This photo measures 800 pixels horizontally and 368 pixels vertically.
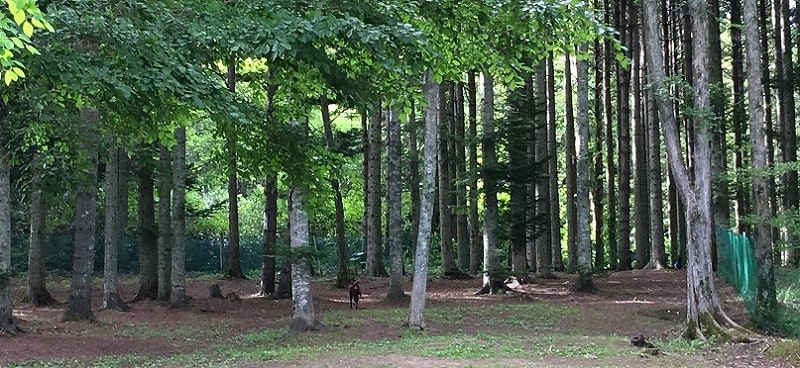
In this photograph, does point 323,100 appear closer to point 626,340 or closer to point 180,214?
point 180,214

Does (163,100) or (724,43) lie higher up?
(724,43)

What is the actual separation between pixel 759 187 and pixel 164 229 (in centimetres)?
1334

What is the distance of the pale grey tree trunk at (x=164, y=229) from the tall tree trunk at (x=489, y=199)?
311 inches

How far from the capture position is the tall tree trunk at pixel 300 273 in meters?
12.2

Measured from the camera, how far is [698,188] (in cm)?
1183

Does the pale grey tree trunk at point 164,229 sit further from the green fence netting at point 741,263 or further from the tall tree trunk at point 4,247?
the green fence netting at point 741,263

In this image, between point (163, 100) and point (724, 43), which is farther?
point (724, 43)

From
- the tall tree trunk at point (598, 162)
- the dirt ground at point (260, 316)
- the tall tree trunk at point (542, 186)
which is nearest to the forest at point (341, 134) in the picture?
the tall tree trunk at point (542, 186)

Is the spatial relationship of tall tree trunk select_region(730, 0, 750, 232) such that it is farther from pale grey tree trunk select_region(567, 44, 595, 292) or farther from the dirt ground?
pale grey tree trunk select_region(567, 44, 595, 292)

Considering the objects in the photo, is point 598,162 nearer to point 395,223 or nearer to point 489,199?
point 489,199

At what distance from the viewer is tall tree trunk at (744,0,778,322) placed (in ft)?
42.3

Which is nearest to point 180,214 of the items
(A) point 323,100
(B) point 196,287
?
Result: (A) point 323,100

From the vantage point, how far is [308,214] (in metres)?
11.9

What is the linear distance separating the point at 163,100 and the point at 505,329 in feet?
25.7
